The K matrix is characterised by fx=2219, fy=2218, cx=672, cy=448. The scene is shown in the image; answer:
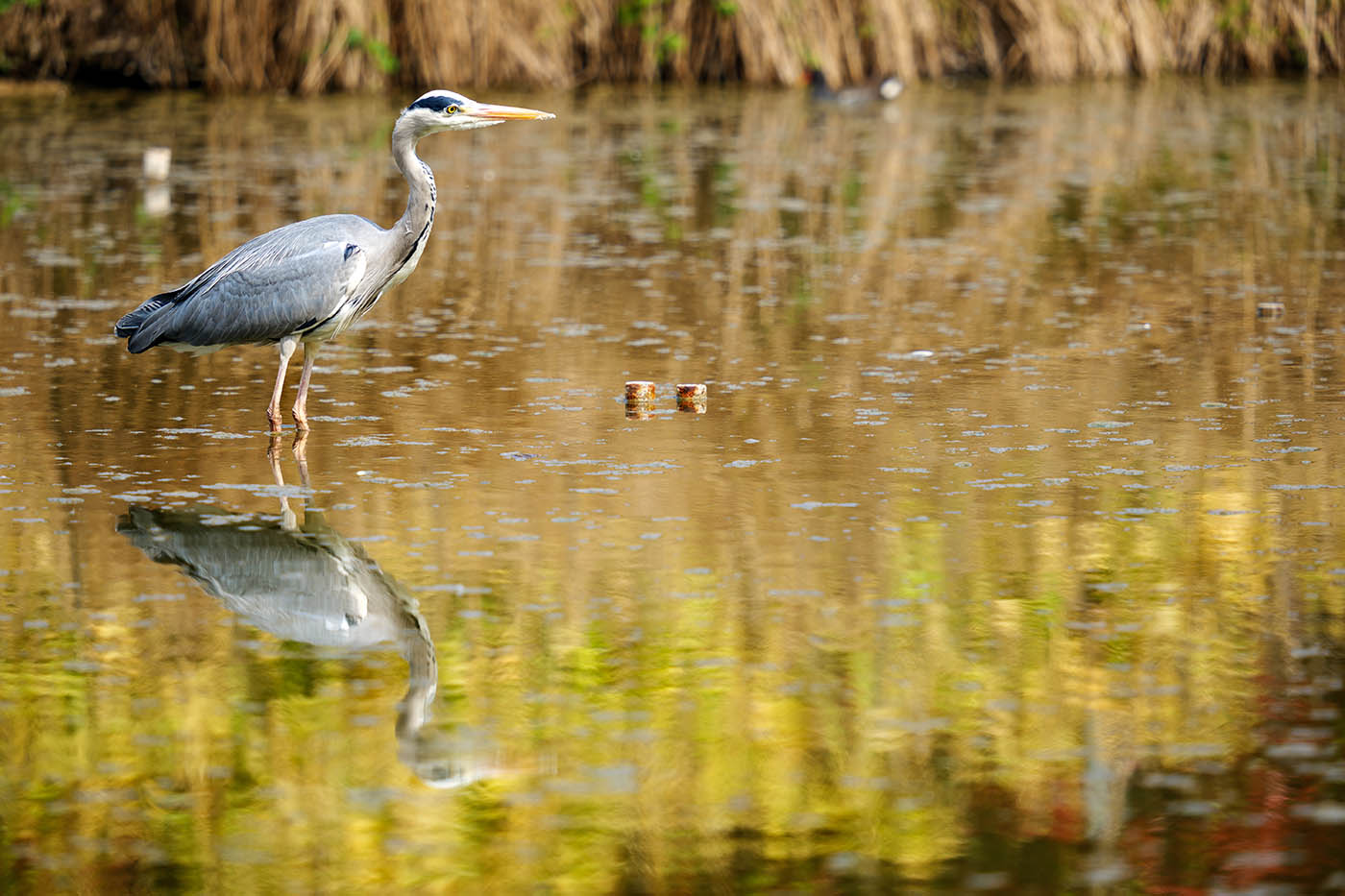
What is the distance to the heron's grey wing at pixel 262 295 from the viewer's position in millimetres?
7586

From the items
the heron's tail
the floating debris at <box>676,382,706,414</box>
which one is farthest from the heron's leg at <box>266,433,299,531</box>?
the floating debris at <box>676,382,706,414</box>

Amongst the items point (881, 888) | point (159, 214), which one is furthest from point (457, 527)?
point (159, 214)

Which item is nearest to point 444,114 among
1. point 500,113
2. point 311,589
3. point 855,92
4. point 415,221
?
point 500,113

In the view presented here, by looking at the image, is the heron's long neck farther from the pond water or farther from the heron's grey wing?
the pond water

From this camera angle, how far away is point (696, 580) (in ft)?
18.7

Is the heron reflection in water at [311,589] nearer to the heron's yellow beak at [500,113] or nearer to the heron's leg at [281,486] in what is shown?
the heron's leg at [281,486]

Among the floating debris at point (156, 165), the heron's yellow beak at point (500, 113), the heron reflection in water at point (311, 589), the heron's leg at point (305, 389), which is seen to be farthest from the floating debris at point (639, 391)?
the floating debris at point (156, 165)

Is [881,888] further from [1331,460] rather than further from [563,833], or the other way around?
[1331,460]

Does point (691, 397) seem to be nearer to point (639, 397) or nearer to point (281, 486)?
point (639, 397)

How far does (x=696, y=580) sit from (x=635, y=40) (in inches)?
814

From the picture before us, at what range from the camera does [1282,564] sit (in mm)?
5805

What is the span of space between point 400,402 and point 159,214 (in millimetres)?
6578

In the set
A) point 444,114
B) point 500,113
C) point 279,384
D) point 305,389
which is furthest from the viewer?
point 444,114

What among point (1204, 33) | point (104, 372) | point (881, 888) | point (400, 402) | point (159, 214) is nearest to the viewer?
point (881, 888)
